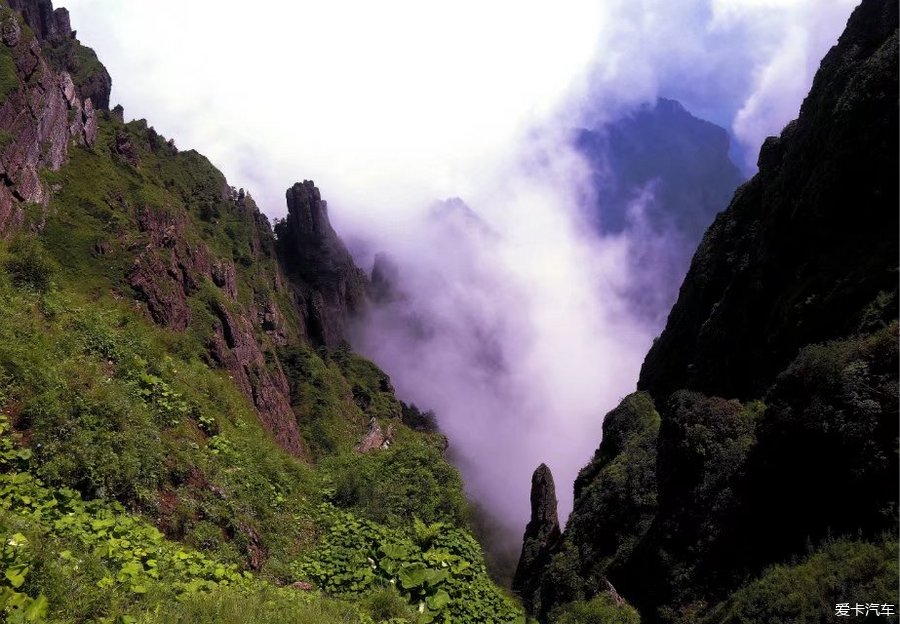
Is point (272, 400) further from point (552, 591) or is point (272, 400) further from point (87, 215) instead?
point (552, 591)

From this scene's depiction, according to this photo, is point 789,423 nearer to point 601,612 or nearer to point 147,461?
point 601,612

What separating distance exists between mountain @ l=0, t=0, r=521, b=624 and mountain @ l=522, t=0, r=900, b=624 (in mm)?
5953

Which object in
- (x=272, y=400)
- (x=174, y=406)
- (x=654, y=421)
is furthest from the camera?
(x=272, y=400)

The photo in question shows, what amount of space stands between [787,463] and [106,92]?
3315 inches

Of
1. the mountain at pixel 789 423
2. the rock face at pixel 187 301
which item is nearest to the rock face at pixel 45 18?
the rock face at pixel 187 301

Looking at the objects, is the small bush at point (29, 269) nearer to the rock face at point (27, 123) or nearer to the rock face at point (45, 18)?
the rock face at point (27, 123)

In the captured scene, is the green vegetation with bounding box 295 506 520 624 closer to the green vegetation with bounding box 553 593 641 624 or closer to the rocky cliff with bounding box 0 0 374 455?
the green vegetation with bounding box 553 593 641 624

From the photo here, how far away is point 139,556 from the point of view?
28.3ft

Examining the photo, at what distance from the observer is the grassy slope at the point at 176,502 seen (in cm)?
753

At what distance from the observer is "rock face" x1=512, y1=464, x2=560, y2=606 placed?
31117 millimetres

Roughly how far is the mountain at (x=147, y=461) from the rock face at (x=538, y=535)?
11786 mm

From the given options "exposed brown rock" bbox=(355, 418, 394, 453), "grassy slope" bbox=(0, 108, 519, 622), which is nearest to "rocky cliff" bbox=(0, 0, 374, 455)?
"grassy slope" bbox=(0, 108, 519, 622)

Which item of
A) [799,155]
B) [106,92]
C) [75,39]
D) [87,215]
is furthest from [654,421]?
[75,39]

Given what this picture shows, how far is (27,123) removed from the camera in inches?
1266
